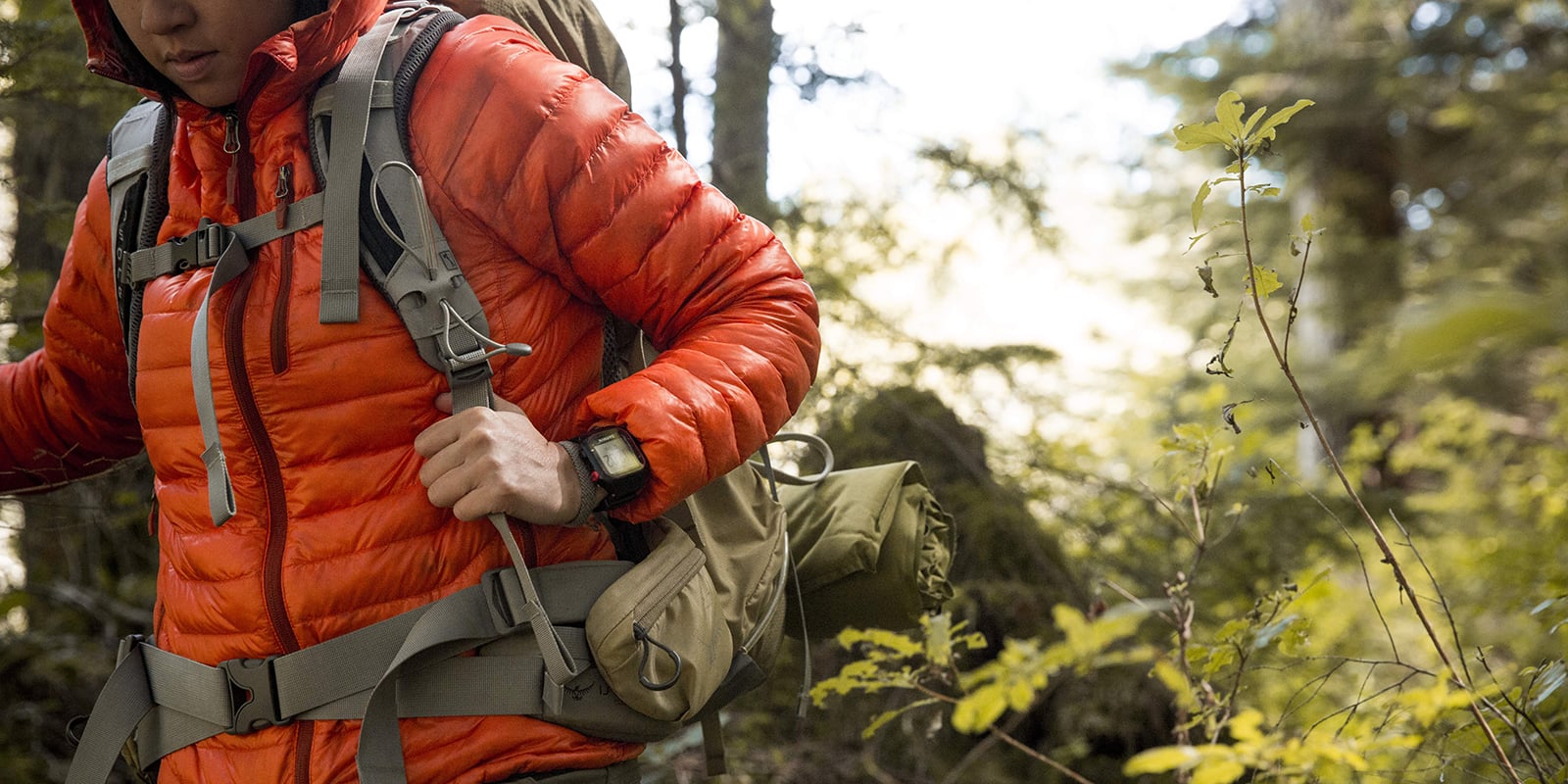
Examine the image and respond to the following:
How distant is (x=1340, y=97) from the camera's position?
10.8 metres

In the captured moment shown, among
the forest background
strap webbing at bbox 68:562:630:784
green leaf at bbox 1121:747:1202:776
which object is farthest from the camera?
the forest background

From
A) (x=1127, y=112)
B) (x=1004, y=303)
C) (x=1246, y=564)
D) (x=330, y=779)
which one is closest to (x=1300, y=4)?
(x=1127, y=112)

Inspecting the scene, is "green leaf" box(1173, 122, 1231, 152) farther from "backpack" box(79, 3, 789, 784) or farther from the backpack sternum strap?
the backpack sternum strap

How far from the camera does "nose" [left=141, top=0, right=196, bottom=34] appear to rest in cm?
165

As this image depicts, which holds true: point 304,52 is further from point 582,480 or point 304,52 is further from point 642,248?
point 582,480

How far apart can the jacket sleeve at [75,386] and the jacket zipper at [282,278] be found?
0.67m

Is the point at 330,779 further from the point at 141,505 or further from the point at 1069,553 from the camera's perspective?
the point at 1069,553

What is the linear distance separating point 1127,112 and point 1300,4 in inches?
113

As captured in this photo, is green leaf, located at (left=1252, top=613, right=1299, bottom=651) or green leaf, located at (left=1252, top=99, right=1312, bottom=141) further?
green leaf, located at (left=1252, top=613, right=1299, bottom=651)

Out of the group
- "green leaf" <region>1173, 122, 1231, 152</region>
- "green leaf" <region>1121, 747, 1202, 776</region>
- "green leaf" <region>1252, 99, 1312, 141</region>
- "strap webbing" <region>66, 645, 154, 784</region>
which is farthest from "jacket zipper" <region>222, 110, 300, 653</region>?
"green leaf" <region>1252, 99, 1312, 141</region>

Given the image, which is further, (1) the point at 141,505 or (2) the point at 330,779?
(1) the point at 141,505

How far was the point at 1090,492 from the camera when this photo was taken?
4.78m

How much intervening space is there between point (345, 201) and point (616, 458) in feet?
1.81

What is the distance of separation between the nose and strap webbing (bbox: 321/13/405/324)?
0.86 ft
